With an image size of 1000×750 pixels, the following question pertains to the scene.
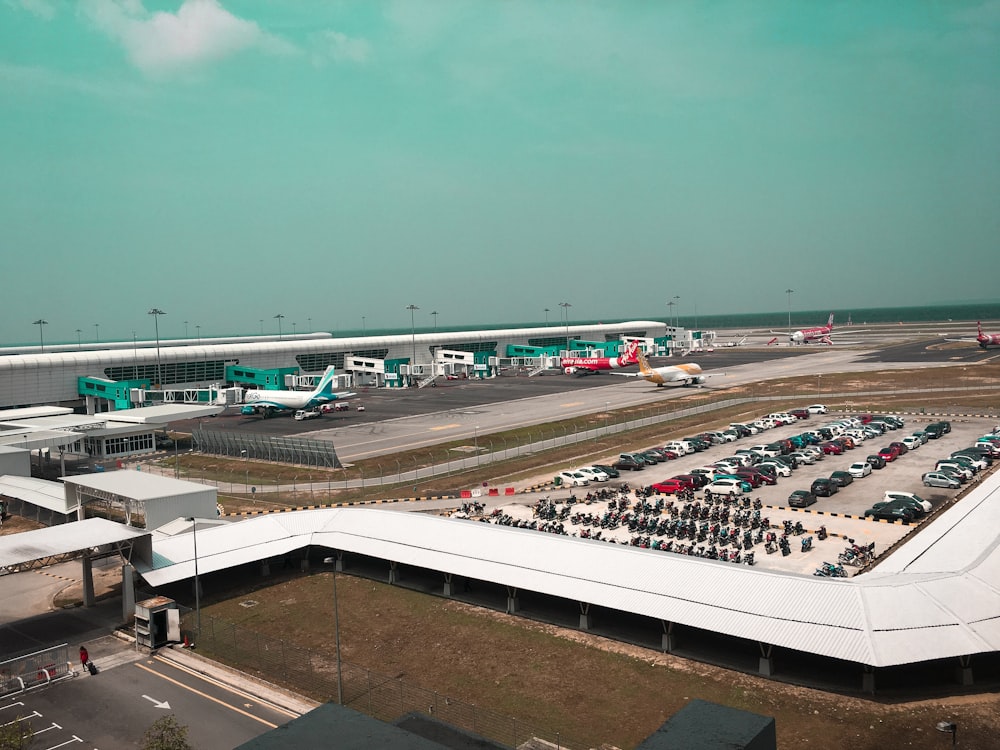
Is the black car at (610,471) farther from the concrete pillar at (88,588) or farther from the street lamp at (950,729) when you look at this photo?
the street lamp at (950,729)

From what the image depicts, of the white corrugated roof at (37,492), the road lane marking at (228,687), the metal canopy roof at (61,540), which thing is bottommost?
the road lane marking at (228,687)

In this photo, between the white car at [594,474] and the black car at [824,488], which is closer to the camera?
the black car at [824,488]

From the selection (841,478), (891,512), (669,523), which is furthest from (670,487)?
(891,512)

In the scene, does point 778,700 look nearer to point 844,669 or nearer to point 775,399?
point 844,669

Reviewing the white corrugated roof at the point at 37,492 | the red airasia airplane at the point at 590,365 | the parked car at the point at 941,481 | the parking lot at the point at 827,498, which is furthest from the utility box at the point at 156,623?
the red airasia airplane at the point at 590,365

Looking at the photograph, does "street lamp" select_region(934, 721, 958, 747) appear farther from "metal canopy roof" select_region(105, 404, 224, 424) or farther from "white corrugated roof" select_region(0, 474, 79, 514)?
"metal canopy roof" select_region(105, 404, 224, 424)

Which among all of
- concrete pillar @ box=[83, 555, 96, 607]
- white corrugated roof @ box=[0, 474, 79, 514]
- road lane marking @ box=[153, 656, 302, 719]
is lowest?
road lane marking @ box=[153, 656, 302, 719]

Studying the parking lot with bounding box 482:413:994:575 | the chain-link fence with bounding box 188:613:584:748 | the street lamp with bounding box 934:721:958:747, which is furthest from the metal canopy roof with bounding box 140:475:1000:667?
the chain-link fence with bounding box 188:613:584:748
